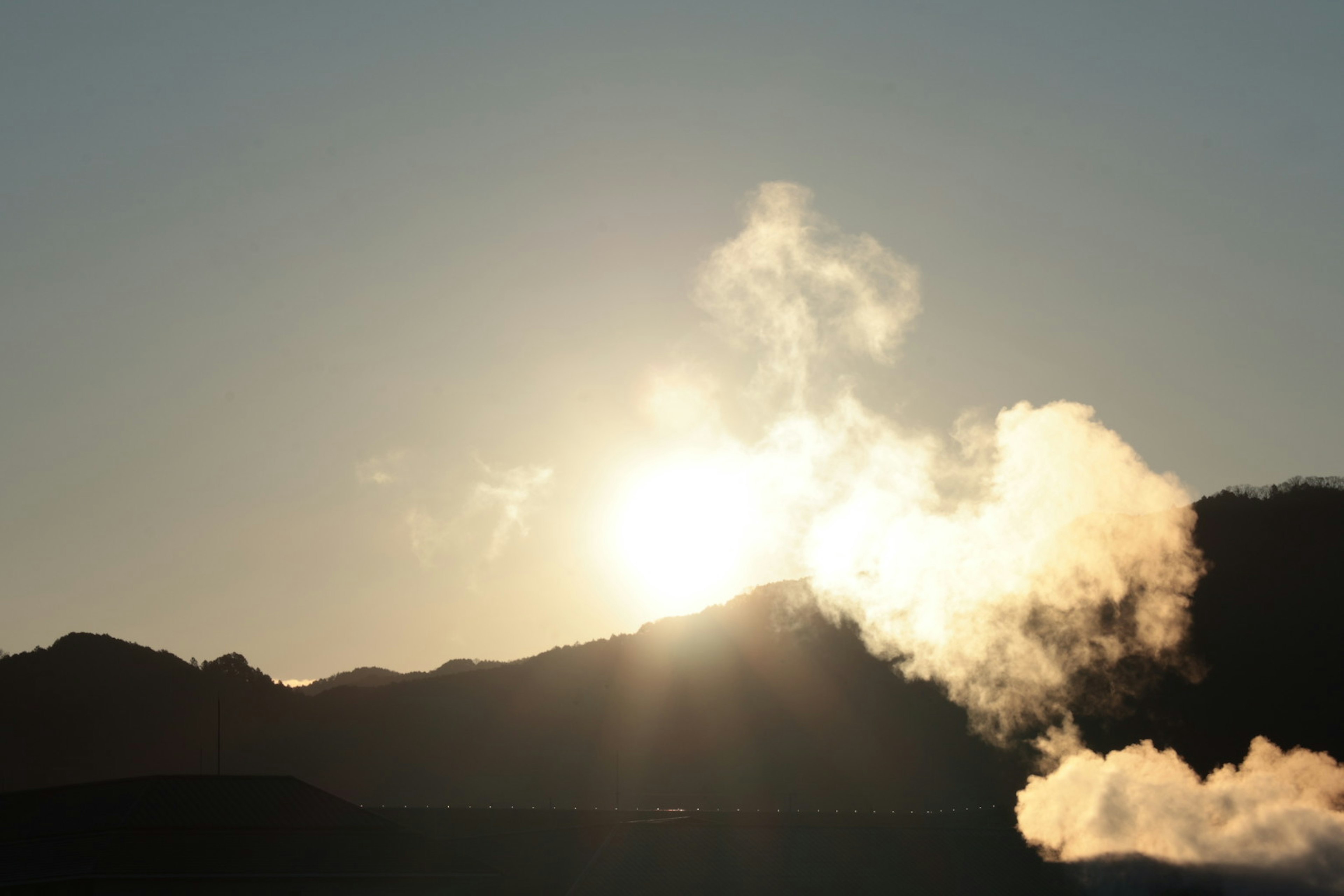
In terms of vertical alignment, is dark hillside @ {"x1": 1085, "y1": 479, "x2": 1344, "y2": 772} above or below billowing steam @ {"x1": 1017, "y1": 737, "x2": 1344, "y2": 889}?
above

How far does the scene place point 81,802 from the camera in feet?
256

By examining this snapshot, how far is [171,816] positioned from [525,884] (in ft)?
76.6

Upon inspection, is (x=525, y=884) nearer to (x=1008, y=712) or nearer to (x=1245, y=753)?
(x=1245, y=753)

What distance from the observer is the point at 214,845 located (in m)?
72.4

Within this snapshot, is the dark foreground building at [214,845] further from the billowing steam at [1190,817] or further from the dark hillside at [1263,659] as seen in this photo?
the dark hillside at [1263,659]

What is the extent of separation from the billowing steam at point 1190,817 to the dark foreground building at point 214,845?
3710 centimetres

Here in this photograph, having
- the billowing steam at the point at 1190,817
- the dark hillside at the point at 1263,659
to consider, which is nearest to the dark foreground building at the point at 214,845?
the billowing steam at the point at 1190,817

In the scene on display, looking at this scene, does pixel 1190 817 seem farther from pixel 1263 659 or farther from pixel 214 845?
pixel 1263 659

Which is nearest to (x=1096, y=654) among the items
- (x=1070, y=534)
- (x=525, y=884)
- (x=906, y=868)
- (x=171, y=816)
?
(x=1070, y=534)

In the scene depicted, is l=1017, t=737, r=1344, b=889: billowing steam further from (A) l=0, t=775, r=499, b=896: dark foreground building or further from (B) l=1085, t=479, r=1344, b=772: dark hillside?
(B) l=1085, t=479, r=1344, b=772: dark hillside

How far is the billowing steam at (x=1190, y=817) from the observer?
64312 mm

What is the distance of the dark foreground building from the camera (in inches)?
2655

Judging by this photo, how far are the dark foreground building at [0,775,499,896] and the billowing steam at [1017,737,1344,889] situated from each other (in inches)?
1461

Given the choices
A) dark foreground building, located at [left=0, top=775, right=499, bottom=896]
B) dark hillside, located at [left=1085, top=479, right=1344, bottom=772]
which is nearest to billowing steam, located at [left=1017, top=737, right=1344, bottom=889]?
dark foreground building, located at [left=0, top=775, right=499, bottom=896]
